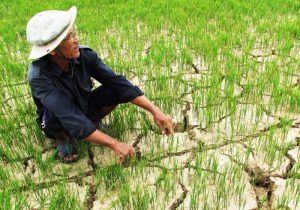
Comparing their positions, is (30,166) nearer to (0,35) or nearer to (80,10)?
(0,35)

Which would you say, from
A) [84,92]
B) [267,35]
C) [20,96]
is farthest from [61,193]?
[267,35]

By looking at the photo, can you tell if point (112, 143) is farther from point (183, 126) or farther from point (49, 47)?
point (183, 126)

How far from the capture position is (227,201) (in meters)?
1.94

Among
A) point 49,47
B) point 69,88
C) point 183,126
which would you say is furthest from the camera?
point 183,126

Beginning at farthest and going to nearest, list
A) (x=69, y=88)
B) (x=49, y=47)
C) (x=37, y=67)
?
(x=69, y=88) → (x=37, y=67) → (x=49, y=47)

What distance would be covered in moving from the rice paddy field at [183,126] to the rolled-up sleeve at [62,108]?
0.22 m

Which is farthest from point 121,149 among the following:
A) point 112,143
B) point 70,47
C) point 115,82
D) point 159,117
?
point 70,47

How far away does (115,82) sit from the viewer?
2.36 m

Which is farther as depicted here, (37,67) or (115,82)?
(115,82)

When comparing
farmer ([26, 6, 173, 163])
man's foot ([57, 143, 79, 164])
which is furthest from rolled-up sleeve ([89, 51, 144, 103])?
man's foot ([57, 143, 79, 164])

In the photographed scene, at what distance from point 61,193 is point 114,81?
76cm

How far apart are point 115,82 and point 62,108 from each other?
0.42m

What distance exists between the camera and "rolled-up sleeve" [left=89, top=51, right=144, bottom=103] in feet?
7.64

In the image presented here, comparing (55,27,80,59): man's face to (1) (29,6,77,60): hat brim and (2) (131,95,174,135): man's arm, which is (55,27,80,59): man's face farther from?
(2) (131,95,174,135): man's arm
